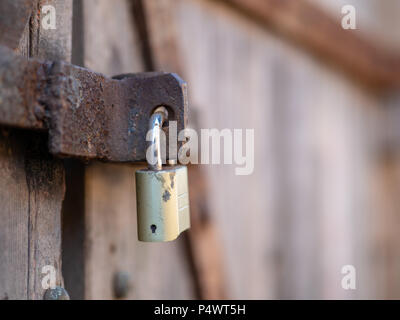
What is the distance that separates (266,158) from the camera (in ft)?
5.69

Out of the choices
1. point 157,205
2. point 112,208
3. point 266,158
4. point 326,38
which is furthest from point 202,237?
point 326,38

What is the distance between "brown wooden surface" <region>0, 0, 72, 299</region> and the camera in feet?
1.68

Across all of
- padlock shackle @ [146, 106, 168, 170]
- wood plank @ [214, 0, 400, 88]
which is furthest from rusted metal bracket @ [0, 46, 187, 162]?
Answer: wood plank @ [214, 0, 400, 88]

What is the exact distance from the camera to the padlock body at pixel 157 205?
1.84 ft

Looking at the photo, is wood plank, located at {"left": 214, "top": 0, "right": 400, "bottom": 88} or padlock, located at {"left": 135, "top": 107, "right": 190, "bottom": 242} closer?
padlock, located at {"left": 135, "top": 107, "right": 190, "bottom": 242}

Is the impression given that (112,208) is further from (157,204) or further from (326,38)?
(326,38)

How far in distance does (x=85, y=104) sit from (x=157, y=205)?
0.16m

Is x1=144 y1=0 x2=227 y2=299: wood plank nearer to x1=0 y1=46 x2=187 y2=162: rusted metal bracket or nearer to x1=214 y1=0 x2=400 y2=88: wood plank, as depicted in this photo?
x1=0 y1=46 x2=187 y2=162: rusted metal bracket

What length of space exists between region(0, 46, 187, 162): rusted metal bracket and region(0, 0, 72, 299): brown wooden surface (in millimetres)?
59

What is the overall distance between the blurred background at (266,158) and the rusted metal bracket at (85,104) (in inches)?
6.1

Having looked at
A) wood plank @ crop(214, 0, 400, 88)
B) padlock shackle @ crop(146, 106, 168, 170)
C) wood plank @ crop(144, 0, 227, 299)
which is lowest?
wood plank @ crop(144, 0, 227, 299)

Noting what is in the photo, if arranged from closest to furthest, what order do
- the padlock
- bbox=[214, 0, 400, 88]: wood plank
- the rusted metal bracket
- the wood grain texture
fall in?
the rusted metal bracket, the padlock, the wood grain texture, bbox=[214, 0, 400, 88]: wood plank

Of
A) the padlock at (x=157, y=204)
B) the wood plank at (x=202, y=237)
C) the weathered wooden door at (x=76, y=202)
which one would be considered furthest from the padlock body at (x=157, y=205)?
the wood plank at (x=202, y=237)

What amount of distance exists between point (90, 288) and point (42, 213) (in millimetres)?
242
